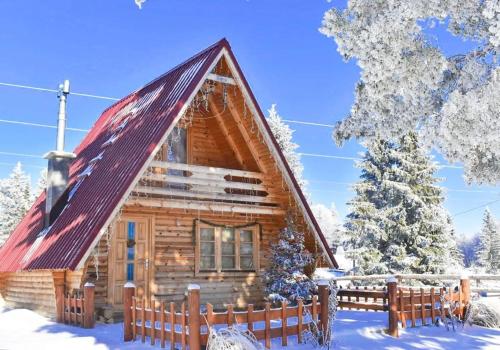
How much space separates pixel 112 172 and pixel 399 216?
18630 millimetres

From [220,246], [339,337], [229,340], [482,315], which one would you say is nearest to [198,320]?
[229,340]

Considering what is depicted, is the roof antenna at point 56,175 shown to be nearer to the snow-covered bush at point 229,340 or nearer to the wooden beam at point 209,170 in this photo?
the wooden beam at point 209,170

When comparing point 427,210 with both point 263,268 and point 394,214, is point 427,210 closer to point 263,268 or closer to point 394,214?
point 394,214

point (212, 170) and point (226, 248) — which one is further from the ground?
point (212, 170)

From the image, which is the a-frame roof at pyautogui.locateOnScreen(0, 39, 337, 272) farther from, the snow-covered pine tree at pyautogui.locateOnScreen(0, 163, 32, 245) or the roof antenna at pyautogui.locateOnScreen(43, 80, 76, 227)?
the snow-covered pine tree at pyautogui.locateOnScreen(0, 163, 32, 245)

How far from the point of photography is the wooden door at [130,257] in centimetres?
1378

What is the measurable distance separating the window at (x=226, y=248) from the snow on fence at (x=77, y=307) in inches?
150

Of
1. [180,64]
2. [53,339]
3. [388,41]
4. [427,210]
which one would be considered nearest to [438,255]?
[427,210]

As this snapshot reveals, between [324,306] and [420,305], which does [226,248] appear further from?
[420,305]

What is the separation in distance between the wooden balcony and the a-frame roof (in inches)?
38.9

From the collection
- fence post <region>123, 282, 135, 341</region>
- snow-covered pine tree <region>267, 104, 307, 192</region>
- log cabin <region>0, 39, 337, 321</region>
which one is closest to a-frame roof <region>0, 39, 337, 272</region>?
log cabin <region>0, 39, 337, 321</region>

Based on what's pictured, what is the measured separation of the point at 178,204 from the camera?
46.9 ft

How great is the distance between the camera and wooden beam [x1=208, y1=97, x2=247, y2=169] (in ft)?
52.3

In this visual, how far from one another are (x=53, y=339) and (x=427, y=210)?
21696 mm
